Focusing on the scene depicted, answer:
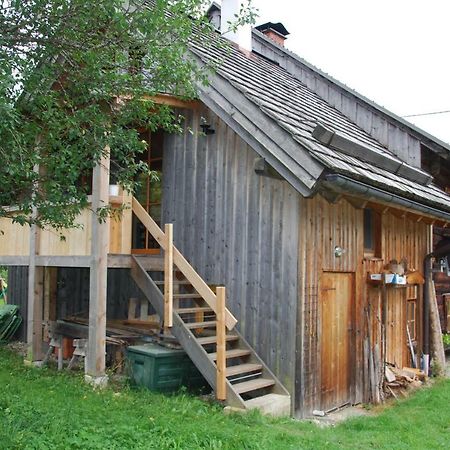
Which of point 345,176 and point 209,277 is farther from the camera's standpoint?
point 209,277

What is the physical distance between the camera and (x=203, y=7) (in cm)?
524

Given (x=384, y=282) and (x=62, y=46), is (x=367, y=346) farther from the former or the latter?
(x=62, y=46)

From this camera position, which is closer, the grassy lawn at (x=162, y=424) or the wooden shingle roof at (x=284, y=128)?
the grassy lawn at (x=162, y=424)

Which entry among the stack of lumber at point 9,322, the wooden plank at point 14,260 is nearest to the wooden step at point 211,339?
the wooden plank at point 14,260

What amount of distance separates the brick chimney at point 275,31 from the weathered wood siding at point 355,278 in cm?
662

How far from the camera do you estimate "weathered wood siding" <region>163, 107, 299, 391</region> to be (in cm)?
712

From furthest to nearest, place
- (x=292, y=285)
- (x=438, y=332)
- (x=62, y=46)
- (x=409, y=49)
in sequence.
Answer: (x=409, y=49)
(x=438, y=332)
(x=292, y=285)
(x=62, y=46)

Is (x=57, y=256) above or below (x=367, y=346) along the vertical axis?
above

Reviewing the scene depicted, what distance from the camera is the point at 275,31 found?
46.7 ft

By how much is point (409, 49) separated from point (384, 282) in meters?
26.9

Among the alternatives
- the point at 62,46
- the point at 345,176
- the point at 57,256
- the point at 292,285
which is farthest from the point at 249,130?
the point at 57,256

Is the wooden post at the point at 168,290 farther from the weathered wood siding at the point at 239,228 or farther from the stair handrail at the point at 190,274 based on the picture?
the weathered wood siding at the point at 239,228

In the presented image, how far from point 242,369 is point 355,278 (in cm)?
232

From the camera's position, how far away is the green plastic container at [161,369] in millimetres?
7273
